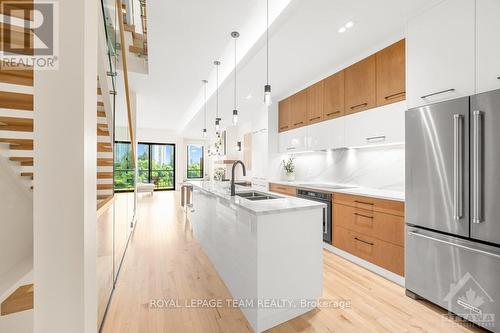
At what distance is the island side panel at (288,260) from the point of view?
1.64 metres

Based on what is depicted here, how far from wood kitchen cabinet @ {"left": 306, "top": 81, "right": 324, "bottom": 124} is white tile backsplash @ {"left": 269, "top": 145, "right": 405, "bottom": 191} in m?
0.65

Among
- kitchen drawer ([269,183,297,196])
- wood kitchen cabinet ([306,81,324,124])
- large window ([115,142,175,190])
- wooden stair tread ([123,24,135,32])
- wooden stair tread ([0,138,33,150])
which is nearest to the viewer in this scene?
wooden stair tread ([0,138,33,150])

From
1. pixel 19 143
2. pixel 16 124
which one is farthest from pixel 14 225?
pixel 16 124

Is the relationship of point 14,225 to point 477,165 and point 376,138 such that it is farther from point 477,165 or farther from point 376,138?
→ point 376,138

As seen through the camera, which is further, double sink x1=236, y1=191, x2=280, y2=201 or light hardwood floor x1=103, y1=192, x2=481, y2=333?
double sink x1=236, y1=191, x2=280, y2=201

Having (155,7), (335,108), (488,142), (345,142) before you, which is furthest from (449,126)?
(155,7)

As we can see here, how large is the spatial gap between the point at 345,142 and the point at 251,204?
2.11 m

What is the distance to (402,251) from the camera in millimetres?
2293

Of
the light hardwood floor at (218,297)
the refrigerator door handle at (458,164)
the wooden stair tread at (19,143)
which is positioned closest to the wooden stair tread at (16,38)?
the wooden stair tread at (19,143)

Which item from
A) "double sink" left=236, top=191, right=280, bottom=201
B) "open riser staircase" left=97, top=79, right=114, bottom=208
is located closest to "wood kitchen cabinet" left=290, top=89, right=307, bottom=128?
"double sink" left=236, top=191, right=280, bottom=201

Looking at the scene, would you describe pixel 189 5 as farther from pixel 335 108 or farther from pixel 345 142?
pixel 345 142

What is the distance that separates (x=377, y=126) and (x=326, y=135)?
2.94ft

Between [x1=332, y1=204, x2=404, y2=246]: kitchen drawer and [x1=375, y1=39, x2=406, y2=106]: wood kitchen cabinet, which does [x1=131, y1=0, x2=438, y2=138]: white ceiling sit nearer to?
[x1=375, y1=39, x2=406, y2=106]: wood kitchen cabinet

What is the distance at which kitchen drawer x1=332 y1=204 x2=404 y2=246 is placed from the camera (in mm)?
2346
